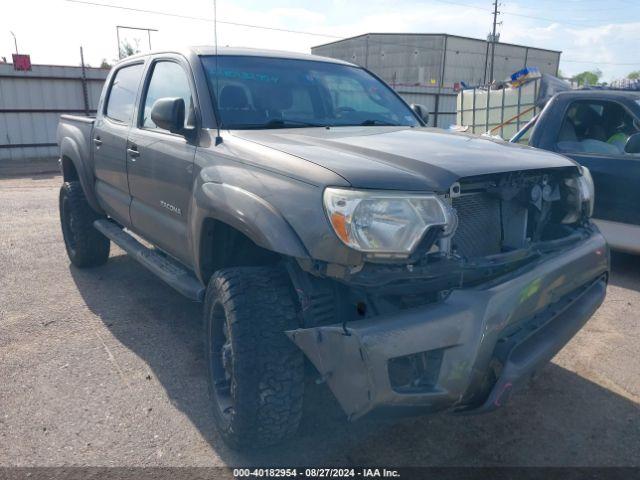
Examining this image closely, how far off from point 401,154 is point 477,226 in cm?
47

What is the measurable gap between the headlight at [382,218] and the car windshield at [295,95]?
1.21m

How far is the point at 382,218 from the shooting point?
6.56ft

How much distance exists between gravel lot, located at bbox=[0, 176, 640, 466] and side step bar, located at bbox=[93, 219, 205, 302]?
1.76 feet

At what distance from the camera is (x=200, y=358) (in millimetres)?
3480

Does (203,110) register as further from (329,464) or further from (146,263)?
(329,464)

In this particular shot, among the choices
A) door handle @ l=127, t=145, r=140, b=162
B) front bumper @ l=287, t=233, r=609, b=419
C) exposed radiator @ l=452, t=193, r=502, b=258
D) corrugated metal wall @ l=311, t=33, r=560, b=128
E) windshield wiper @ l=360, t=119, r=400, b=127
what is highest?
corrugated metal wall @ l=311, t=33, r=560, b=128

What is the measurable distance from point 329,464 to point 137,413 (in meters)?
1.08

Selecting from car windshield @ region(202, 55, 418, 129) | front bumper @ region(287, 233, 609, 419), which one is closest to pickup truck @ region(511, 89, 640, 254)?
car windshield @ region(202, 55, 418, 129)

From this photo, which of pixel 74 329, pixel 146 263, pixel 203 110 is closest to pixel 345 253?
pixel 203 110

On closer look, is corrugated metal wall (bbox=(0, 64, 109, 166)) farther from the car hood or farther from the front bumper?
the front bumper

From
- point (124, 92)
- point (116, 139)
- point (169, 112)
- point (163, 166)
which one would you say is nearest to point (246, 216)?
point (169, 112)

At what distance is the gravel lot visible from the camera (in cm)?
254

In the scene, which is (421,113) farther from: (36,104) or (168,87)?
(36,104)

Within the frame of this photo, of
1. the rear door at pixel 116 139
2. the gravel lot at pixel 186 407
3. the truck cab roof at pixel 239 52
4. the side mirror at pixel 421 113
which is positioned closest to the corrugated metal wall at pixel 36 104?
the rear door at pixel 116 139
